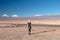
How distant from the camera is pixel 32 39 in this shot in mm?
→ 12008

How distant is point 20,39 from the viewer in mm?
11945

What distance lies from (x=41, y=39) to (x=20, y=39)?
1517 mm

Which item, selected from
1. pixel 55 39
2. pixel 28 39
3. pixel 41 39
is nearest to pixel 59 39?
pixel 55 39

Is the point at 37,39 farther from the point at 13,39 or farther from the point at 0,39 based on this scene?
the point at 0,39

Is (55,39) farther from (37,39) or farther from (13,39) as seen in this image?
(13,39)

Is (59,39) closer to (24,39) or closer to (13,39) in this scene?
(24,39)

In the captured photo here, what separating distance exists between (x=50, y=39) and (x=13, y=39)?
2654 mm

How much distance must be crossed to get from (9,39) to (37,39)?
203cm

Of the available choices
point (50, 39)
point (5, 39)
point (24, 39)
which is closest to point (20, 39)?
point (24, 39)


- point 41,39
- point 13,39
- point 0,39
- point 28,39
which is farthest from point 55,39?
point 0,39

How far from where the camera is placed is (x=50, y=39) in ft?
38.8

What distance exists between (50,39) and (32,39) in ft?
4.25

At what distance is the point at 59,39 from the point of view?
1178cm

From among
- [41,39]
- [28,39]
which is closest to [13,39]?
[28,39]
